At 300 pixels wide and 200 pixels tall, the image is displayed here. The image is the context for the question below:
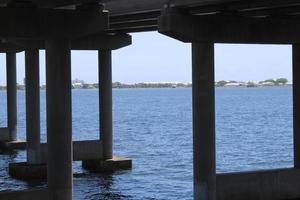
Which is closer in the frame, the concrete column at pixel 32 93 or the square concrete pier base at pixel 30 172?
the square concrete pier base at pixel 30 172

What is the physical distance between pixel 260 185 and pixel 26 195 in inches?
318

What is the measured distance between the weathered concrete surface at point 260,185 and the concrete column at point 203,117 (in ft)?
2.10

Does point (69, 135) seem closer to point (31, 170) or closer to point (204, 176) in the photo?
point (204, 176)

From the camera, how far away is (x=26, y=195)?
2158 centimetres

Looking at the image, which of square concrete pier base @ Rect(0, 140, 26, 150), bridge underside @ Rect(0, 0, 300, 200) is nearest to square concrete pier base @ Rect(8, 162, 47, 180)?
bridge underside @ Rect(0, 0, 300, 200)

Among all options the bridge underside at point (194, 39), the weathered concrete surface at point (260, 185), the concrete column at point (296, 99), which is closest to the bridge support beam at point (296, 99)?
the concrete column at point (296, 99)

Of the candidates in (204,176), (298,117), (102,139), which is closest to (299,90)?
(298,117)

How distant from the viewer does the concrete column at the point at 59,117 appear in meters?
21.9

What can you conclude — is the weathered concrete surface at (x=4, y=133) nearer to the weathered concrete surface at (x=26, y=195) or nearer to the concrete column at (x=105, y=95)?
the concrete column at (x=105, y=95)

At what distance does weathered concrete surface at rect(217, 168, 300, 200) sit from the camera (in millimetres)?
23656

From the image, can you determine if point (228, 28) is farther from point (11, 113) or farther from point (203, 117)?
point (11, 113)

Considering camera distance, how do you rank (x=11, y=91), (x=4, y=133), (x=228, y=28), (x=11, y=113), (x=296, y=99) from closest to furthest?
(x=228, y=28)
(x=296, y=99)
(x=11, y=113)
(x=4, y=133)
(x=11, y=91)

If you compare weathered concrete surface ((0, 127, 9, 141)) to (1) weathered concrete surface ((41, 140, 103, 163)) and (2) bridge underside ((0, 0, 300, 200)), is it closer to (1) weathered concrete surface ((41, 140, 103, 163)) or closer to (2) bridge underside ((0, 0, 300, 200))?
(1) weathered concrete surface ((41, 140, 103, 163))

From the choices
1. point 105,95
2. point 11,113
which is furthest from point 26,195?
point 11,113
